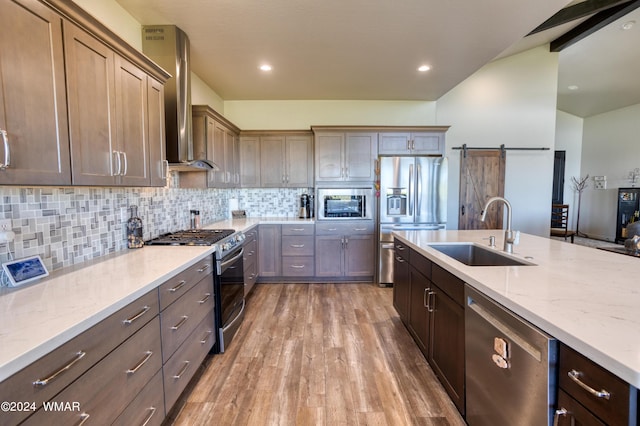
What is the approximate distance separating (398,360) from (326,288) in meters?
1.75

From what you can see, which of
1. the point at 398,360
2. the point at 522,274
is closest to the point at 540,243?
the point at 522,274

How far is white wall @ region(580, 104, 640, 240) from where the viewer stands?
22.7ft

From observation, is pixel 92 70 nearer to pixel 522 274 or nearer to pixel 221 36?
pixel 221 36

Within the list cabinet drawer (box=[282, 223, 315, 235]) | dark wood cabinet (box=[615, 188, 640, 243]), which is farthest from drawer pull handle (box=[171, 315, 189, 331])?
dark wood cabinet (box=[615, 188, 640, 243])

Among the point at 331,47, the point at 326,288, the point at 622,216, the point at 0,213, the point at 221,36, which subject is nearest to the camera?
the point at 0,213

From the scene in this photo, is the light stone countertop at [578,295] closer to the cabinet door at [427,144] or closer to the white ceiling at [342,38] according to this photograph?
the white ceiling at [342,38]

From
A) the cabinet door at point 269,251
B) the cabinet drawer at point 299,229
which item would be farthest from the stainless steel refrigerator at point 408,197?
the cabinet door at point 269,251

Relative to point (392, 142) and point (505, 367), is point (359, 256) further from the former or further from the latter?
point (505, 367)

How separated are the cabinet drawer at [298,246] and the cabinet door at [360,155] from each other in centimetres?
108

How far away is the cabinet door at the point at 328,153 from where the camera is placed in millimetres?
4082

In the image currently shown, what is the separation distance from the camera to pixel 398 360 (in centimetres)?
228

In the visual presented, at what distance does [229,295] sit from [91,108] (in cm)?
168

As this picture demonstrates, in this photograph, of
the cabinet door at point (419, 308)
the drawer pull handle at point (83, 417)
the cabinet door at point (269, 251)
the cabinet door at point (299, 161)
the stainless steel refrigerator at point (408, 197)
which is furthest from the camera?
the cabinet door at point (299, 161)

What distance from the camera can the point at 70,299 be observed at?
114 centimetres
